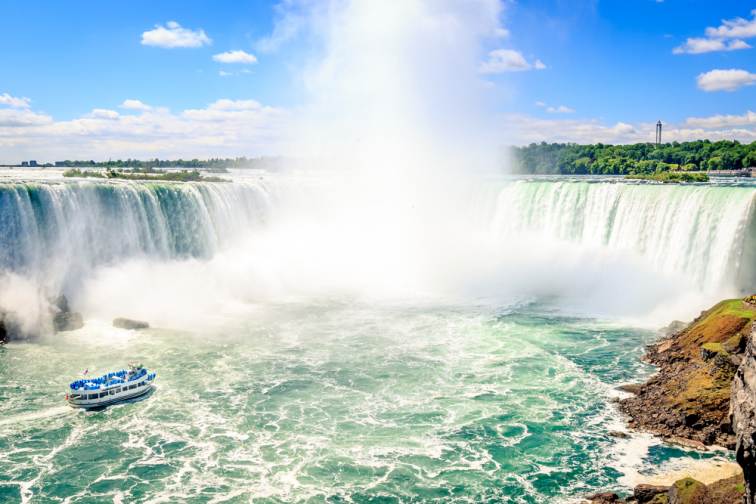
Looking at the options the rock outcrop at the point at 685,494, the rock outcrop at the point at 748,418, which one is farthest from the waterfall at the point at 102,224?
the rock outcrop at the point at 748,418

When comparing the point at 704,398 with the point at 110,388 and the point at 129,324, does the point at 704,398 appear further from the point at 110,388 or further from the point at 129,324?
the point at 129,324

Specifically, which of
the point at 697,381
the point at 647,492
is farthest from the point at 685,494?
the point at 697,381

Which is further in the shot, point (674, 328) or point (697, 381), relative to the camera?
point (674, 328)

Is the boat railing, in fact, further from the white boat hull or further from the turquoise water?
the turquoise water

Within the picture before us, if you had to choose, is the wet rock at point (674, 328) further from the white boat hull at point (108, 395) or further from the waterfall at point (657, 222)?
the white boat hull at point (108, 395)

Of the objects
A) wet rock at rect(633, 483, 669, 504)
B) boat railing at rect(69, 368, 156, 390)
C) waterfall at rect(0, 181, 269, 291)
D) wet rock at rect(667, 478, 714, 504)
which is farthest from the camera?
waterfall at rect(0, 181, 269, 291)

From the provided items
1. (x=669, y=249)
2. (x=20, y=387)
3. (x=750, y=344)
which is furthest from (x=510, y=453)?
(x=669, y=249)

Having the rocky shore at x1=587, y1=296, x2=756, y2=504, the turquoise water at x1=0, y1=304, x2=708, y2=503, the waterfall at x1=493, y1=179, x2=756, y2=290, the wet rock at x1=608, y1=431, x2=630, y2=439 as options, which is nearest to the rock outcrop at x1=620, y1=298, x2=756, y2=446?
the rocky shore at x1=587, y1=296, x2=756, y2=504
